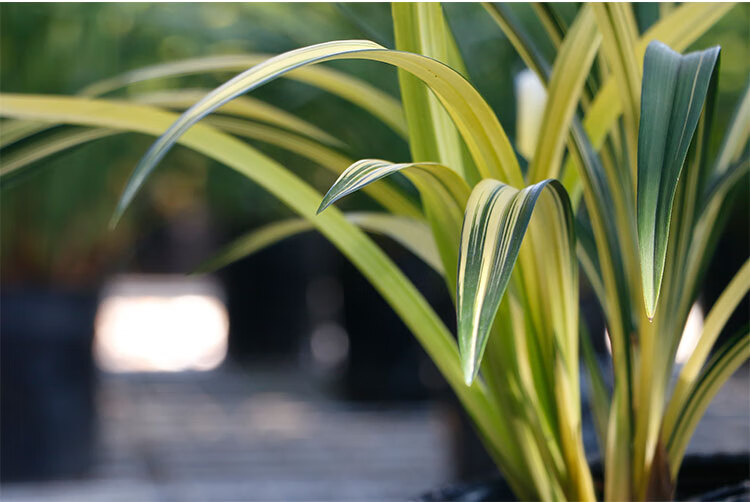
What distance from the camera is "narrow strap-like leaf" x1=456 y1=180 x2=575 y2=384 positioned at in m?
0.19

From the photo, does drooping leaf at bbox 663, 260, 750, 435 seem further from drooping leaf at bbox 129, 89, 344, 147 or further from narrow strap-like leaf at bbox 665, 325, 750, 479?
drooping leaf at bbox 129, 89, 344, 147

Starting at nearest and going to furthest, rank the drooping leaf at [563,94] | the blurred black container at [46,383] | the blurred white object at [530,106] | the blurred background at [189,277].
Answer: the drooping leaf at [563,94]
the blurred white object at [530,106]
the blurred background at [189,277]
the blurred black container at [46,383]

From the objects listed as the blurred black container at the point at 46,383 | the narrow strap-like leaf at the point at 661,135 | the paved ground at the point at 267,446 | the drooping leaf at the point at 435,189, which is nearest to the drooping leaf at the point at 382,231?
the drooping leaf at the point at 435,189

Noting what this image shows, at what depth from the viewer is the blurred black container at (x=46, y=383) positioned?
3.74 ft

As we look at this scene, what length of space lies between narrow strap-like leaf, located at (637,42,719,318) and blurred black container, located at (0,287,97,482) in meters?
1.14

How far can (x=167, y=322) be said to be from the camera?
2715 mm

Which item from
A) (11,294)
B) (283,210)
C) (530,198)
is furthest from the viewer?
(283,210)

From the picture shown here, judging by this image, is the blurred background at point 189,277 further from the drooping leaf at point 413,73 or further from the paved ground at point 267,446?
the drooping leaf at point 413,73

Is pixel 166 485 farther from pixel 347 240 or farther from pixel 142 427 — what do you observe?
pixel 347 240

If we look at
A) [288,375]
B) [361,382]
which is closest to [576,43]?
[361,382]

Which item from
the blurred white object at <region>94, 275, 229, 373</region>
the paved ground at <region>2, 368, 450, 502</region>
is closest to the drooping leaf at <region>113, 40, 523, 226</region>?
the paved ground at <region>2, 368, 450, 502</region>

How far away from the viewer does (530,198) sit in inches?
8.9

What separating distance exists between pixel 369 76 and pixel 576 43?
0.66m

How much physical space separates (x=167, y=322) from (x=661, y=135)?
265cm
